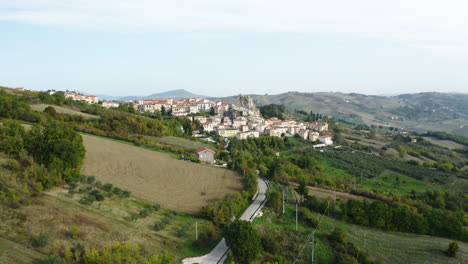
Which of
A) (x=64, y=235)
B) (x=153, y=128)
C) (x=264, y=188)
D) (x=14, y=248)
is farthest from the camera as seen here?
(x=153, y=128)

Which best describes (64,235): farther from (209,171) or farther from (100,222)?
(209,171)

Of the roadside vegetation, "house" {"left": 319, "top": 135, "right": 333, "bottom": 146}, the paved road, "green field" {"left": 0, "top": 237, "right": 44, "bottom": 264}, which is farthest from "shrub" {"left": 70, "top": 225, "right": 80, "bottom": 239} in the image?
"house" {"left": 319, "top": 135, "right": 333, "bottom": 146}

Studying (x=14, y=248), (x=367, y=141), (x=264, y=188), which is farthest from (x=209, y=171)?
(x=367, y=141)

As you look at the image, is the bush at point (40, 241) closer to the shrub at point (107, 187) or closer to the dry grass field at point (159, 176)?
the dry grass field at point (159, 176)

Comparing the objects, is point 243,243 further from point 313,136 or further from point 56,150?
point 313,136

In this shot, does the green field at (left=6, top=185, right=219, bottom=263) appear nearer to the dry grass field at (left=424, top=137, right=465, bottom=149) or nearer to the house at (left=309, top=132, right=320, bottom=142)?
the house at (left=309, top=132, right=320, bottom=142)

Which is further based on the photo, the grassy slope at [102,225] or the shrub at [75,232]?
the grassy slope at [102,225]

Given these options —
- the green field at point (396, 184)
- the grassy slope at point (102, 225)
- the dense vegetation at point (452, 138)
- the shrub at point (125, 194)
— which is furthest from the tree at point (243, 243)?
the dense vegetation at point (452, 138)
